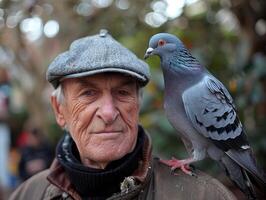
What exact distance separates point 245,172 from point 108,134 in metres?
0.72

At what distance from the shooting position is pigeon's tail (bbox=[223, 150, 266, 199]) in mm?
2594

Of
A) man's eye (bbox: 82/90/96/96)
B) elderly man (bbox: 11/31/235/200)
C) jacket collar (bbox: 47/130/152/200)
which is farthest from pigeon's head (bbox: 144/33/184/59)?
jacket collar (bbox: 47/130/152/200)

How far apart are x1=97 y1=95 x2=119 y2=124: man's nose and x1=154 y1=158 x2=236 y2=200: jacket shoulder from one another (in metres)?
0.39

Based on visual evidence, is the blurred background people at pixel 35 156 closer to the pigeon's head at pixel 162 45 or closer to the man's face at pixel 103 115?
the man's face at pixel 103 115

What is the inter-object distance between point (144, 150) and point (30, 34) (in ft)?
15.5

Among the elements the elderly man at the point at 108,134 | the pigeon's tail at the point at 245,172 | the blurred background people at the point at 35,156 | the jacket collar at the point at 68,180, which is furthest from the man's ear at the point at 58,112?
the blurred background people at the point at 35,156

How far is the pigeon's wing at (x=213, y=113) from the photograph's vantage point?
2.61 meters

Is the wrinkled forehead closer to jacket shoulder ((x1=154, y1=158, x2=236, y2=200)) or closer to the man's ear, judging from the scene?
the man's ear

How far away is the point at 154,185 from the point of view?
260cm

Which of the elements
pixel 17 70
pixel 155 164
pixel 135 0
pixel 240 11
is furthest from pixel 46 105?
pixel 155 164

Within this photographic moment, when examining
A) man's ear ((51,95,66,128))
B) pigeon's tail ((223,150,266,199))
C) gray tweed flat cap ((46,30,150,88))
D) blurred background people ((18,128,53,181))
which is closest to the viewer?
gray tweed flat cap ((46,30,150,88))

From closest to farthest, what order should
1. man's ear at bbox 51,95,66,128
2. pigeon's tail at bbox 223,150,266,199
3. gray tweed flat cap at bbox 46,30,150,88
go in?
gray tweed flat cap at bbox 46,30,150,88 < pigeon's tail at bbox 223,150,266,199 < man's ear at bbox 51,95,66,128

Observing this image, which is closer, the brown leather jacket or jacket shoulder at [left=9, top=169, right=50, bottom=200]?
the brown leather jacket

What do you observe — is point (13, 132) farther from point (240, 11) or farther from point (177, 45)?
point (177, 45)
